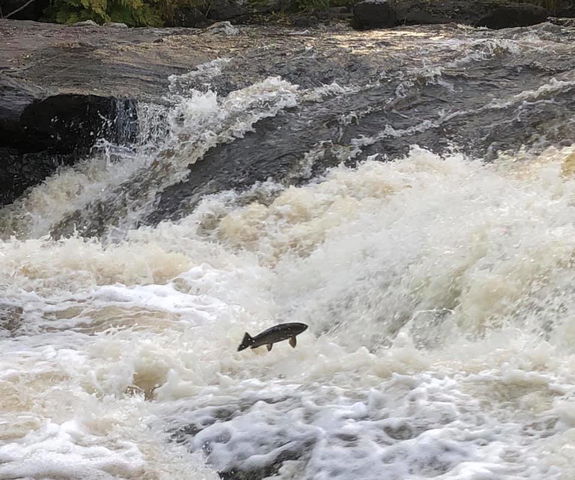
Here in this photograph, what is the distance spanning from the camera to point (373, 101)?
867 cm

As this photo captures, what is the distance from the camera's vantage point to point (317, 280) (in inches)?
241

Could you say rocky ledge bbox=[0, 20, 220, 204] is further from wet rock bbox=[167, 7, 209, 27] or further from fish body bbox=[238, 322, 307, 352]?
fish body bbox=[238, 322, 307, 352]

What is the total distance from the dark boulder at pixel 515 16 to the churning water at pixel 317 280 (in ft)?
5.09

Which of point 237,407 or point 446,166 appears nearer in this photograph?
point 237,407

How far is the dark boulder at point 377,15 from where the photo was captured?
12305 millimetres

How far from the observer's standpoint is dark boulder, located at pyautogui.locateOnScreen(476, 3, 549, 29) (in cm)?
1202

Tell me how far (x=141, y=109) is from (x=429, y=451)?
597 centimetres

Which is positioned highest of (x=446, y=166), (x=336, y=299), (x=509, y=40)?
(x=509, y=40)

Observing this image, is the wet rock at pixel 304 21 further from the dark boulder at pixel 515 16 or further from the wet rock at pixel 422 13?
the dark boulder at pixel 515 16

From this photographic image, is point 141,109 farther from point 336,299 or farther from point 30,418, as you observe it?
point 30,418

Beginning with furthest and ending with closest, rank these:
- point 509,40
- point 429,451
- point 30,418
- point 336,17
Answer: point 336,17, point 509,40, point 30,418, point 429,451

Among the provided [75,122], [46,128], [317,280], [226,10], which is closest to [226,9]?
[226,10]

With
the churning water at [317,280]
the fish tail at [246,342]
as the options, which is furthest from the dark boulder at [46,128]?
the fish tail at [246,342]

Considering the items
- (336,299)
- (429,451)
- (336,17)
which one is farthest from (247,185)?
(336,17)
